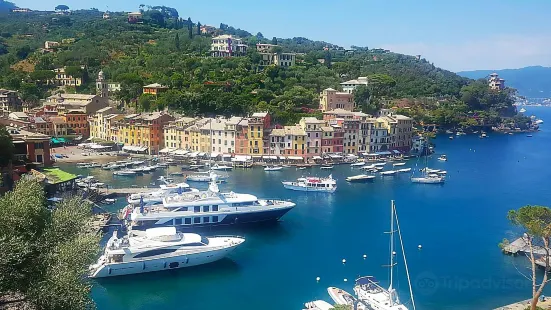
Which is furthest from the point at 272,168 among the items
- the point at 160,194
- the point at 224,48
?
the point at 224,48

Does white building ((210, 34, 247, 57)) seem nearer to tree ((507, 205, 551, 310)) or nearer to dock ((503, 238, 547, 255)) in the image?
dock ((503, 238, 547, 255))

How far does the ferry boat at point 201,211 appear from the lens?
1061 inches

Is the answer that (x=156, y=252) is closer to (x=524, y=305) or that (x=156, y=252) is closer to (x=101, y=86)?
(x=524, y=305)

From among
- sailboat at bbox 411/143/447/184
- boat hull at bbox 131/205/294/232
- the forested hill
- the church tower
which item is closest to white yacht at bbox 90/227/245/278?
boat hull at bbox 131/205/294/232

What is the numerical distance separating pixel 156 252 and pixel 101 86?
5621cm

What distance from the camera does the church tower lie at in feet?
230

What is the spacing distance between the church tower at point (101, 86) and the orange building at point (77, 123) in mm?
7265

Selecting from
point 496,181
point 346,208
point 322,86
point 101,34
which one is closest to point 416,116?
point 322,86

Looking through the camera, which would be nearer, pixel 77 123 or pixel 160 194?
pixel 160 194

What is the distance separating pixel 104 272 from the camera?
72.3 ft

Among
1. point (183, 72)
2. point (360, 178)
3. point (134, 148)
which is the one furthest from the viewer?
point (183, 72)

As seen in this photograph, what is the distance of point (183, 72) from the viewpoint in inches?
3024

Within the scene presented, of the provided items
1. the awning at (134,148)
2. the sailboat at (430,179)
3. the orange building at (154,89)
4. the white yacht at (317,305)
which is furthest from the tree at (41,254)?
the orange building at (154,89)

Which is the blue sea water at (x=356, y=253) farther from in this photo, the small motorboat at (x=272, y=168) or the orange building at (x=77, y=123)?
the orange building at (x=77, y=123)
